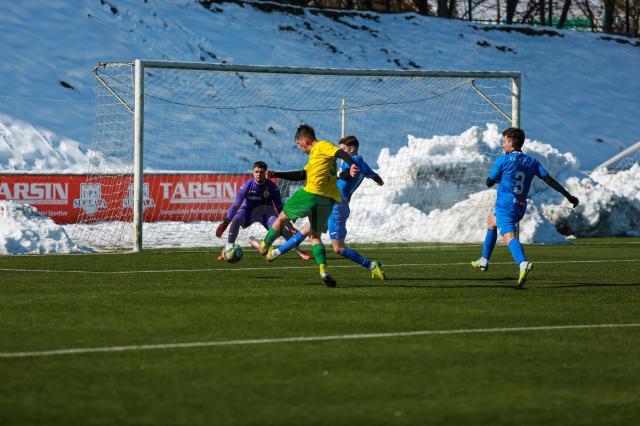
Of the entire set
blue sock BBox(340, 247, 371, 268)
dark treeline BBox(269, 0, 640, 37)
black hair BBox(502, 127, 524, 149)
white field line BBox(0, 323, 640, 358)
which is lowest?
blue sock BBox(340, 247, 371, 268)

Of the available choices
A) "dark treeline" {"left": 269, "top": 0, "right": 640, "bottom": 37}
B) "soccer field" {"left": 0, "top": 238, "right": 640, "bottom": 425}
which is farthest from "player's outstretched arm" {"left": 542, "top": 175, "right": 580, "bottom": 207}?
"dark treeline" {"left": 269, "top": 0, "right": 640, "bottom": 37}

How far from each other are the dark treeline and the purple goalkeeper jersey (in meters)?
30.5

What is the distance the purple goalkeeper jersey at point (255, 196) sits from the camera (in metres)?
15.6

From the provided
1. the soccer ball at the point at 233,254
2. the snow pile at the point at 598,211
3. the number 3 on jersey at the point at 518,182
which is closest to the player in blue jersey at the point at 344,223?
the soccer ball at the point at 233,254

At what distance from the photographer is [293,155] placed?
3002 centimetres

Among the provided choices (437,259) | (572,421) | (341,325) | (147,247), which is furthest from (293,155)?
(572,421)

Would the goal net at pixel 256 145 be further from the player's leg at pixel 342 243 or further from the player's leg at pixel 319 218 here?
the player's leg at pixel 319 218

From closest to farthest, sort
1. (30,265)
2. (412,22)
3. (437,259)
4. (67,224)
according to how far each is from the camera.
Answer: (30,265), (437,259), (67,224), (412,22)

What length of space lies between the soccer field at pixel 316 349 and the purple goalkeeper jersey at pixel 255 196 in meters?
3.30

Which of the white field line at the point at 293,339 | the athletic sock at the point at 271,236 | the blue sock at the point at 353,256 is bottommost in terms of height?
the blue sock at the point at 353,256

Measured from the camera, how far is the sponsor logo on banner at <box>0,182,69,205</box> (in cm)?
1994

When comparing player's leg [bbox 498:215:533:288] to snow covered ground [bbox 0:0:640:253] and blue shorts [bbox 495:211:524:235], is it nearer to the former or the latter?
blue shorts [bbox 495:211:524:235]

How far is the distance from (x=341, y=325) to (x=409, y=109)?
25075mm

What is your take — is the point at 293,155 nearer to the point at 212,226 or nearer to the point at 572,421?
the point at 212,226
